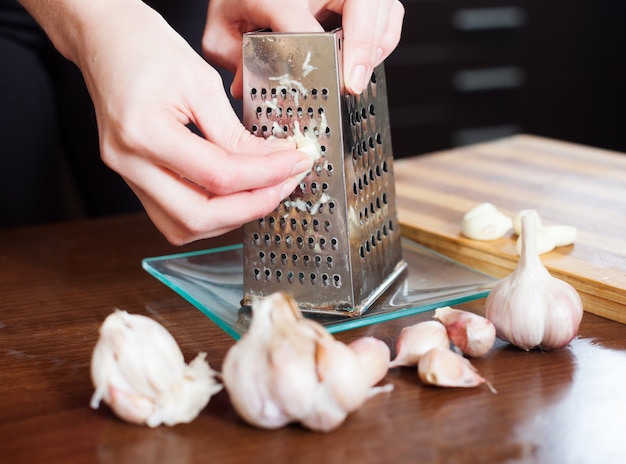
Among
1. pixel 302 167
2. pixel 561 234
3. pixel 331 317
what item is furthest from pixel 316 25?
pixel 561 234

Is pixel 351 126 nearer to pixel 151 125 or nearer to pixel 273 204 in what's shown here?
pixel 273 204

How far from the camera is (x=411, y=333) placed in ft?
2.92

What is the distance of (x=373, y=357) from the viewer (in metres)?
0.83

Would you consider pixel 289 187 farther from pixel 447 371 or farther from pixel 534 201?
pixel 534 201

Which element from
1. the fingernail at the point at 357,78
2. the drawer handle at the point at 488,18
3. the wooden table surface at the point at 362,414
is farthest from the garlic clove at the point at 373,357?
the drawer handle at the point at 488,18

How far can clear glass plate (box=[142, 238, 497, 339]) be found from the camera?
39.8 inches

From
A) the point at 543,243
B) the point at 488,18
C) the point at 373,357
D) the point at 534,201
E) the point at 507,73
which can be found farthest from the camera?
the point at 507,73

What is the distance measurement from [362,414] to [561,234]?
545 millimetres

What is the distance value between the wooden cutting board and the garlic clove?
1.12ft

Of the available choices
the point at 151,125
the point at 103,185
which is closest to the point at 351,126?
the point at 151,125

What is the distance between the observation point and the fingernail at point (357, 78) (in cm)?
97

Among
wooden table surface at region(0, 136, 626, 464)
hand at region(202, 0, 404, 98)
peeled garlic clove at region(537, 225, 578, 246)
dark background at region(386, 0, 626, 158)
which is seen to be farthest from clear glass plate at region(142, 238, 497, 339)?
dark background at region(386, 0, 626, 158)

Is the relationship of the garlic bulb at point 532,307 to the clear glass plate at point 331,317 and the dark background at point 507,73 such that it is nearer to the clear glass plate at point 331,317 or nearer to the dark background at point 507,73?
the clear glass plate at point 331,317

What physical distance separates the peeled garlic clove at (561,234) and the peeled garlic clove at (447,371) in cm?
42
